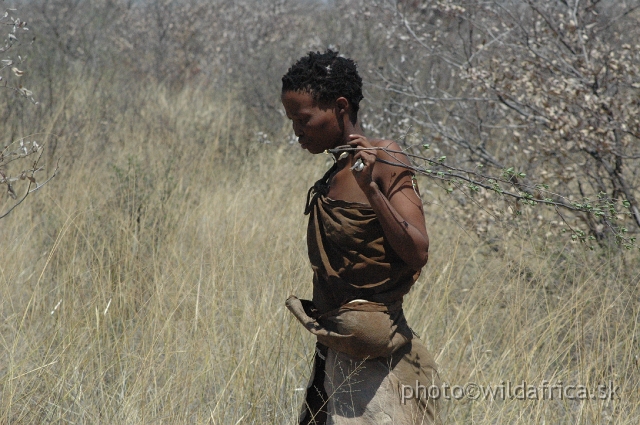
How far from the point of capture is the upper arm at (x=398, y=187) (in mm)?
1862

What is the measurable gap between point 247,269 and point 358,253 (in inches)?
75.1

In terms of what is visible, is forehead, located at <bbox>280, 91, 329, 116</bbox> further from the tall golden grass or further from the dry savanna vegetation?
the tall golden grass

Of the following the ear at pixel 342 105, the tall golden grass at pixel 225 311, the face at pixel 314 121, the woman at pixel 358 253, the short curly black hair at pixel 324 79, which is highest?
the short curly black hair at pixel 324 79

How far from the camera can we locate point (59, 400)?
276 centimetres

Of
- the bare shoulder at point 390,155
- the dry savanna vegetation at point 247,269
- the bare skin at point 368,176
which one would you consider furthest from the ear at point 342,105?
the dry savanna vegetation at point 247,269

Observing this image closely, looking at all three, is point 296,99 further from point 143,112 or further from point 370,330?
point 143,112

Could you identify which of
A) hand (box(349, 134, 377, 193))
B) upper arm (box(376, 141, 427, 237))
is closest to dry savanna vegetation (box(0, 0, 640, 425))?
upper arm (box(376, 141, 427, 237))

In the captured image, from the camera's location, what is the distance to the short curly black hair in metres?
1.91

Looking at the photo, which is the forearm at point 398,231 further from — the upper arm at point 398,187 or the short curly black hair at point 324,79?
the short curly black hair at point 324,79

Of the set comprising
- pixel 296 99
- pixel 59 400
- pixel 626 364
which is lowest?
pixel 59 400

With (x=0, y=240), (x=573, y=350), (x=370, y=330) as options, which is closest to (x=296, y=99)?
(x=370, y=330)

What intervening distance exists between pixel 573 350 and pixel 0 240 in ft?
9.94

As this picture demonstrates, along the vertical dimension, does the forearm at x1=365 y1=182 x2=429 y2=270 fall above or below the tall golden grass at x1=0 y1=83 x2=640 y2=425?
above

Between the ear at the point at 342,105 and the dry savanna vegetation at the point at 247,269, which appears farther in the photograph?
the dry savanna vegetation at the point at 247,269
